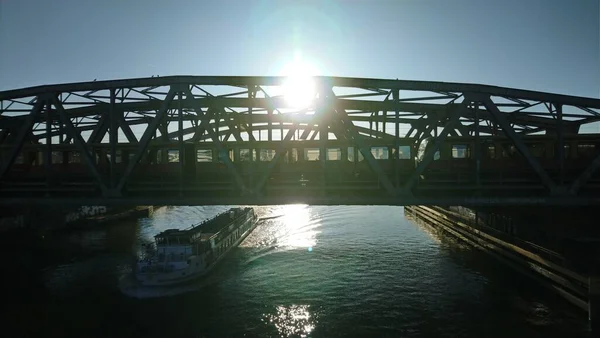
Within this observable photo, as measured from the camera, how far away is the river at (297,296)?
1902 cm

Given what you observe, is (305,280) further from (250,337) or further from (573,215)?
(573,215)

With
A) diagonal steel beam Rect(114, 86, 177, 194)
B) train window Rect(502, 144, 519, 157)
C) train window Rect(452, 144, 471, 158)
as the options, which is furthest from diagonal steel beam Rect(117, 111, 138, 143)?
train window Rect(502, 144, 519, 157)

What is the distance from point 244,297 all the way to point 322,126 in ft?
41.1

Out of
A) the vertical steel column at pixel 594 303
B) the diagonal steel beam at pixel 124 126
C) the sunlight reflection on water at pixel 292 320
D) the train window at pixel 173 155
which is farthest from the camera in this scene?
the train window at pixel 173 155

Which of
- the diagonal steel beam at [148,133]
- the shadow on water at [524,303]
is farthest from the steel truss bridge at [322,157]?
the shadow on water at [524,303]

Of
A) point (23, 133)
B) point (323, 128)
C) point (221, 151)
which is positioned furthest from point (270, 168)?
point (23, 133)

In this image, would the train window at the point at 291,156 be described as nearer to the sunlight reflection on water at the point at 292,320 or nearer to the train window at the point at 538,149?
the sunlight reflection on water at the point at 292,320

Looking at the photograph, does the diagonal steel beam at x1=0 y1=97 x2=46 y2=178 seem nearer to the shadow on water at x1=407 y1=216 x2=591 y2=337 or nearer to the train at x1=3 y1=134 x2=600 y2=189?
the train at x1=3 y1=134 x2=600 y2=189

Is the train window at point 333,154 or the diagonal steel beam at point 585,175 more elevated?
the train window at point 333,154

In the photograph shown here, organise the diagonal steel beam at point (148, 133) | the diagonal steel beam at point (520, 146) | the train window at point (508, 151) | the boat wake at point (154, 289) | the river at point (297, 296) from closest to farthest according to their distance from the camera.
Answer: the diagonal steel beam at point (520, 146)
the river at point (297, 296)
the diagonal steel beam at point (148, 133)
the boat wake at point (154, 289)
the train window at point (508, 151)

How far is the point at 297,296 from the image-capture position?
76.8 ft

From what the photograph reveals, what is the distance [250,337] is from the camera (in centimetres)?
1820

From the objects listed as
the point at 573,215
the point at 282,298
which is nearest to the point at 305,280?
the point at 282,298

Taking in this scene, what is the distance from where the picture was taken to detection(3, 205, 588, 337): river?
19016mm
